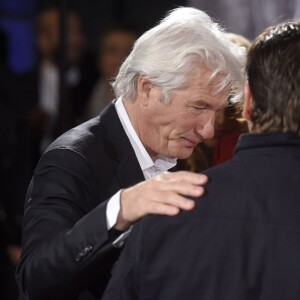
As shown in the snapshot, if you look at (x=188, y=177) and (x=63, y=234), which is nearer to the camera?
(x=188, y=177)

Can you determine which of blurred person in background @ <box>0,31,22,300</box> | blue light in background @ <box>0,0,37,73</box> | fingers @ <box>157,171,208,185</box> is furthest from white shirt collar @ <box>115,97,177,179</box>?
blue light in background @ <box>0,0,37,73</box>

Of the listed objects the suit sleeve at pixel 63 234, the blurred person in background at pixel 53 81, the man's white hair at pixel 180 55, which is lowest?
the blurred person in background at pixel 53 81

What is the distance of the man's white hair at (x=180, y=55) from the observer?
2.48m

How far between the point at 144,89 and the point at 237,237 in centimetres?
89

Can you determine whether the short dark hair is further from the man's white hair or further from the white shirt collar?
the white shirt collar

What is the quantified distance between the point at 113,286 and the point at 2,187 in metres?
2.69

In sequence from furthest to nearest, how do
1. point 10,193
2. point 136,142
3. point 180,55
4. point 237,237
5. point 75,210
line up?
point 10,193
point 136,142
point 180,55
point 75,210
point 237,237

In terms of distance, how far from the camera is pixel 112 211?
2.10 m

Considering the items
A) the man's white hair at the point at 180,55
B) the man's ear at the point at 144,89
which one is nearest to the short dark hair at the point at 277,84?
the man's white hair at the point at 180,55

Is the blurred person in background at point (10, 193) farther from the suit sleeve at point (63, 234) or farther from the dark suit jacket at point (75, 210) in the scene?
the suit sleeve at point (63, 234)

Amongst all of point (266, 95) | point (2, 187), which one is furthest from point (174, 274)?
point (2, 187)

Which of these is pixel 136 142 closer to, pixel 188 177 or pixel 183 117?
pixel 183 117

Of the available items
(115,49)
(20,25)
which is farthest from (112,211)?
(20,25)

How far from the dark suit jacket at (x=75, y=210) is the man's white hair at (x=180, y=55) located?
152 mm
